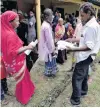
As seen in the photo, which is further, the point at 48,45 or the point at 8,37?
the point at 48,45

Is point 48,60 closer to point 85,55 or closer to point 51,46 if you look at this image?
point 51,46

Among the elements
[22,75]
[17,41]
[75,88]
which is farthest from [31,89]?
[17,41]

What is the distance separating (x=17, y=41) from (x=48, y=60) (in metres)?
1.53

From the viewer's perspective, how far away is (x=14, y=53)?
3312mm

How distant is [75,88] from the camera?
3.80m

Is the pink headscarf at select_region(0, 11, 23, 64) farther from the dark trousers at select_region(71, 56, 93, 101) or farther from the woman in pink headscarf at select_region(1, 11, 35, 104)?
the dark trousers at select_region(71, 56, 93, 101)

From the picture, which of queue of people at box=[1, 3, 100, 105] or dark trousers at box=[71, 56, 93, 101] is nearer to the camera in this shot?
queue of people at box=[1, 3, 100, 105]

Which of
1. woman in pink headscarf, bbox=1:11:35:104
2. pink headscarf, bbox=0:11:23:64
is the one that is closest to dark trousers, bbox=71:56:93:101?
woman in pink headscarf, bbox=1:11:35:104

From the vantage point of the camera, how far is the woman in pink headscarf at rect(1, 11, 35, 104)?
3328 millimetres

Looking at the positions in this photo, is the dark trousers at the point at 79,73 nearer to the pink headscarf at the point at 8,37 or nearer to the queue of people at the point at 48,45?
the queue of people at the point at 48,45

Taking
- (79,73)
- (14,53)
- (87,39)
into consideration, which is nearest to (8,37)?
(14,53)

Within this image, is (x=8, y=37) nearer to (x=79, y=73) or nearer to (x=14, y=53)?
(x=14, y=53)

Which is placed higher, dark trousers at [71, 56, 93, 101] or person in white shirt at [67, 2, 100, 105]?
person in white shirt at [67, 2, 100, 105]

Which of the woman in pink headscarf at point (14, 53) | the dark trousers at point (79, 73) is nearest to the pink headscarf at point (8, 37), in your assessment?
the woman in pink headscarf at point (14, 53)
